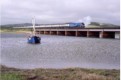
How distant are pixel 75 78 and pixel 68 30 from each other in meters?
98.9

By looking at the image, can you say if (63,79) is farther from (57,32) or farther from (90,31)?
(57,32)

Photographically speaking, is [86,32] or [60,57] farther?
[86,32]

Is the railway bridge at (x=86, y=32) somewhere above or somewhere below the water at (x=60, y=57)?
below

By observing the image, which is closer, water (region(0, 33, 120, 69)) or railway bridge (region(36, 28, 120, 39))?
water (region(0, 33, 120, 69))

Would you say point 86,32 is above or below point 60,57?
below

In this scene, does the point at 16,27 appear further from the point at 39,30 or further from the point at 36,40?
the point at 36,40

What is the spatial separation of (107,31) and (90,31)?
12046 millimetres

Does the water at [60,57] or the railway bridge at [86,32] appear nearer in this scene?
the water at [60,57]

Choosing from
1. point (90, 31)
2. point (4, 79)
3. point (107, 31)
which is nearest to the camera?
point (4, 79)

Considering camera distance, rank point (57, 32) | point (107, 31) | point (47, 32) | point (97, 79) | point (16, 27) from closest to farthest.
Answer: point (97, 79)
point (107, 31)
point (57, 32)
point (47, 32)
point (16, 27)

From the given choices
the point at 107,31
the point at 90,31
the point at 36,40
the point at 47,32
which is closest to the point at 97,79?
the point at 36,40

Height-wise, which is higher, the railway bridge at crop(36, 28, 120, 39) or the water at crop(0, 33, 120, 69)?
the water at crop(0, 33, 120, 69)

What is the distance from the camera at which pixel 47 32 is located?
132125 mm

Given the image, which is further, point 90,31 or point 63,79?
point 90,31
